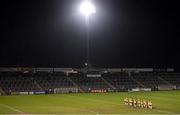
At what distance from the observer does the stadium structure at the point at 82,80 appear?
75750 millimetres

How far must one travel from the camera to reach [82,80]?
82.8 meters

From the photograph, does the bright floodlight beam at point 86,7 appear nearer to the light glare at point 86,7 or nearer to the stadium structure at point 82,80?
the light glare at point 86,7

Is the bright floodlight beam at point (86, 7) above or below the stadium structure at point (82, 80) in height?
above

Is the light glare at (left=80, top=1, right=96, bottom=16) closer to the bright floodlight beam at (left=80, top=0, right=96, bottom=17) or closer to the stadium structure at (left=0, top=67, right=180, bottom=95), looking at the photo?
the bright floodlight beam at (left=80, top=0, right=96, bottom=17)

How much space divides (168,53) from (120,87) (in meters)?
17.1

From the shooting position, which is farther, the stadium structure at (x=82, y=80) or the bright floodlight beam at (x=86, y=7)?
the stadium structure at (x=82, y=80)

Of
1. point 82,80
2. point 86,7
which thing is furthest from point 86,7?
point 82,80

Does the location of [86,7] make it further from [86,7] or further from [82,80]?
[82,80]

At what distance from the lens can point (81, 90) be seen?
7775 centimetres

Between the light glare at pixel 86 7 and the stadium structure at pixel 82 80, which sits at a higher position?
the light glare at pixel 86 7

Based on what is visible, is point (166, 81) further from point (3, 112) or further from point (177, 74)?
point (3, 112)

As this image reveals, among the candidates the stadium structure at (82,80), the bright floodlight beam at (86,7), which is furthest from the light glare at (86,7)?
the stadium structure at (82,80)

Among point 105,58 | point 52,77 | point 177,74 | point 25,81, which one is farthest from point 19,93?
point 177,74

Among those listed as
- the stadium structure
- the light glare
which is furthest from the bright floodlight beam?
the stadium structure
